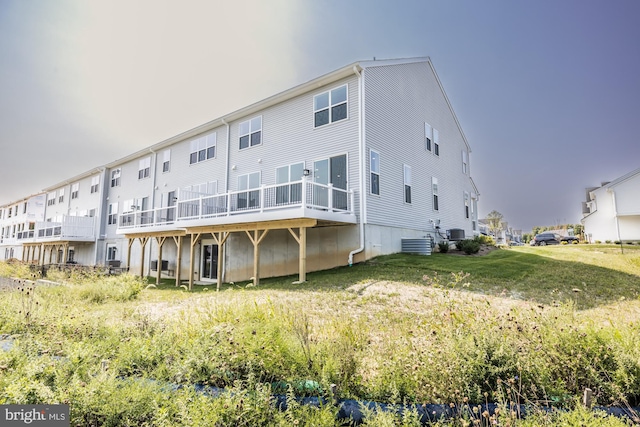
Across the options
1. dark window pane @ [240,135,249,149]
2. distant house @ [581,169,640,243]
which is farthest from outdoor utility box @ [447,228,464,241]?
distant house @ [581,169,640,243]

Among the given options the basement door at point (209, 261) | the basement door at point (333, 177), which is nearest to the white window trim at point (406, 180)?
the basement door at point (333, 177)

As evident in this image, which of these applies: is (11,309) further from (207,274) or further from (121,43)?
(207,274)

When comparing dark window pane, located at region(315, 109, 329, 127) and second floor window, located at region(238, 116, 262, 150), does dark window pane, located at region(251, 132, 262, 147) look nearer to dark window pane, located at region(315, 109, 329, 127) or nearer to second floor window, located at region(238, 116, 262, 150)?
second floor window, located at region(238, 116, 262, 150)

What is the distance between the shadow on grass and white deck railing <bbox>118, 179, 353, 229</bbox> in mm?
2523

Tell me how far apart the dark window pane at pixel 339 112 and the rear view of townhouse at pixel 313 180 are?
0.15 ft

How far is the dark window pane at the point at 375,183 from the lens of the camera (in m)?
13.2

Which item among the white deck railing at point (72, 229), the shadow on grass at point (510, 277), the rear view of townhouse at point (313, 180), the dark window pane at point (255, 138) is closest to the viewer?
the shadow on grass at point (510, 277)

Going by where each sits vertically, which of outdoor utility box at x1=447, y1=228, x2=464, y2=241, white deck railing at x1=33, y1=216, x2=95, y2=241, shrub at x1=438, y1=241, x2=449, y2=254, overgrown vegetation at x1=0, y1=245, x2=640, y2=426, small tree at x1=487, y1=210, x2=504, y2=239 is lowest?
overgrown vegetation at x1=0, y1=245, x2=640, y2=426

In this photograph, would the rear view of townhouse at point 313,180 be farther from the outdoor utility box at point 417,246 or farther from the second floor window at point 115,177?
the second floor window at point 115,177

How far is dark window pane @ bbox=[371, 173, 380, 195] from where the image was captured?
13180mm

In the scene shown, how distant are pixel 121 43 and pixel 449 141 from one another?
17.7m

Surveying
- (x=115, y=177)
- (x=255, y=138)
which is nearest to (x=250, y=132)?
(x=255, y=138)

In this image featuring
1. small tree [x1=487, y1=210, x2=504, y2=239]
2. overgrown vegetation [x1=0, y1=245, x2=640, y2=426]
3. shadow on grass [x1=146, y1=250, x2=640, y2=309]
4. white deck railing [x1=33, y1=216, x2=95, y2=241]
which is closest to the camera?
overgrown vegetation [x1=0, y1=245, x2=640, y2=426]

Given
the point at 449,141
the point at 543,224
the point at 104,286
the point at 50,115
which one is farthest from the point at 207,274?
the point at 543,224
